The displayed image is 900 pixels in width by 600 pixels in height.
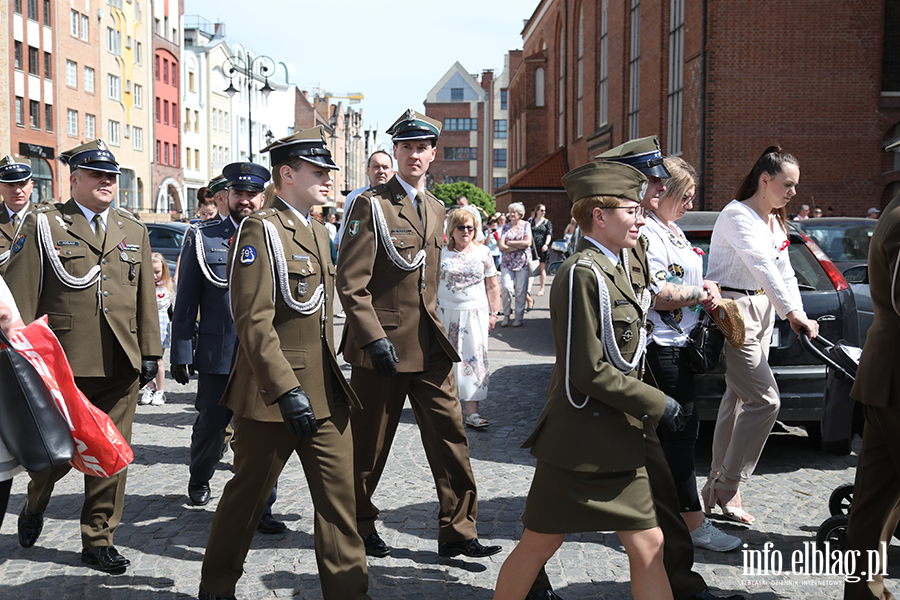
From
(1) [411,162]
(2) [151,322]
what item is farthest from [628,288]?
(2) [151,322]

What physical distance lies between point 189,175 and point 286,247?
64.5m

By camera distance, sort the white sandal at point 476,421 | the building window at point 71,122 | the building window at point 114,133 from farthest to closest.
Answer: the building window at point 114,133
the building window at point 71,122
the white sandal at point 476,421

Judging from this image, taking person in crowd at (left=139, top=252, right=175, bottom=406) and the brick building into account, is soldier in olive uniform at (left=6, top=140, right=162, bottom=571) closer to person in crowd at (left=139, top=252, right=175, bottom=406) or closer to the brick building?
person in crowd at (left=139, top=252, right=175, bottom=406)

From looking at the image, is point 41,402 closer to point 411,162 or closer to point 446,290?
point 411,162

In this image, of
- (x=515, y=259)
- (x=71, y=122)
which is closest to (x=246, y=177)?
(x=515, y=259)

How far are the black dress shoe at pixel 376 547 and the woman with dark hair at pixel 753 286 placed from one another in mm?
1948

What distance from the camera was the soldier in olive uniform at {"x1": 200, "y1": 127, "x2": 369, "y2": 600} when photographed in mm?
3561

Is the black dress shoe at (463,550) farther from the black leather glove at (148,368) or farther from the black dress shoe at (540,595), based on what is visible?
the black leather glove at (148,368)

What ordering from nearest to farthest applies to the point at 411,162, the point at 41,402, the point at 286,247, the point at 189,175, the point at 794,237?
the point at 41,402
the point at 286,247
the point at 411,162
the point at 794,237
the point at 189,175

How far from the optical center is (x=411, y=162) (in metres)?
4.62

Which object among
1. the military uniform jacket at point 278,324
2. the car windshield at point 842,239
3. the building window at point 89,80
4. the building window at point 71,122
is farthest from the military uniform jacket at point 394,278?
the building window at point 89,80

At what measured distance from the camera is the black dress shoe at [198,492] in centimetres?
548

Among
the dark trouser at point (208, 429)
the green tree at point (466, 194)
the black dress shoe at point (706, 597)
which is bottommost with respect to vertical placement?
the black dress shoe at point (706, 597)

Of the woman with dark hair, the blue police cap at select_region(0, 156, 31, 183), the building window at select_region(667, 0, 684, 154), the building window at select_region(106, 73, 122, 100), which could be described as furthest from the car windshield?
the building window at select_region(106, 73, 122, 100)
